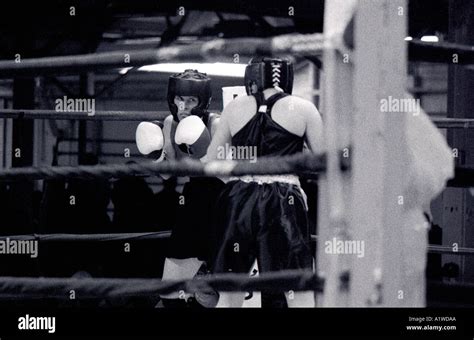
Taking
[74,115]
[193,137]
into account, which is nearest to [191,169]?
[193,137]

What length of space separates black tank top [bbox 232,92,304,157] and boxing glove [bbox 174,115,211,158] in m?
0.14

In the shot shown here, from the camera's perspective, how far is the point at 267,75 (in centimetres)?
186

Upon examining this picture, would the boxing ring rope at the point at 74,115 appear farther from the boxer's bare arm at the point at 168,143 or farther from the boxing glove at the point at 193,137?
the boxing glove at the point at 193,137

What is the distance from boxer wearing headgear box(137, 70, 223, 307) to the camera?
2.08 metres

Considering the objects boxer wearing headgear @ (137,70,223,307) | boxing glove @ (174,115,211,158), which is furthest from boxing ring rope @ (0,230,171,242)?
boxing glove @ (174,115,211,158)

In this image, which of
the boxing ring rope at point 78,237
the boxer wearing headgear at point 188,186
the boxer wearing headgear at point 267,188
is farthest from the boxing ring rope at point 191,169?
the boxing ring rope at point 78,237

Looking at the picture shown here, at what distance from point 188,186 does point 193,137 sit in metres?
0.20

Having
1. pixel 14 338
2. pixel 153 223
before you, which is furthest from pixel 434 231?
pixel 14 338

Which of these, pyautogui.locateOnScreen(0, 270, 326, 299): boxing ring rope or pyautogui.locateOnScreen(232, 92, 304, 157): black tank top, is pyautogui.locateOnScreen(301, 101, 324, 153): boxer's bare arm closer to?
pyautogui.locateOnScreen(232, 92, 304, 157): black tank top

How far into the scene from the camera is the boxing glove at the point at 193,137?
196 cm

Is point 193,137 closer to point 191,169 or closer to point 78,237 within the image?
point 78,237

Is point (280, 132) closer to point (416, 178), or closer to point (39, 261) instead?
point (416, 178)

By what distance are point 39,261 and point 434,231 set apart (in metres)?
1.60

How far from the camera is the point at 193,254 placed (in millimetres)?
2082
